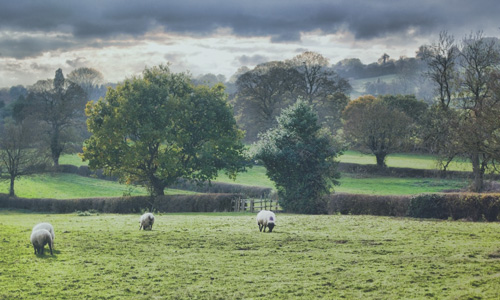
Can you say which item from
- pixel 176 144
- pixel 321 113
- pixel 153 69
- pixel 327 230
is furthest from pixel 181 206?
pixel 321 113

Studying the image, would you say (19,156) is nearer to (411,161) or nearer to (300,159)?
(300,159)

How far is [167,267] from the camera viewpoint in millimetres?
18734

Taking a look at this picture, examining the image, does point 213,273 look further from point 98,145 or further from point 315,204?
point 98,145

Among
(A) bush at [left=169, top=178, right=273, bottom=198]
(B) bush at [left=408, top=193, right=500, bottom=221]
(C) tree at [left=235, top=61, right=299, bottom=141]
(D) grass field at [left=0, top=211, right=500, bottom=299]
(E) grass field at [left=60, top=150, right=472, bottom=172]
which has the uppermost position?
(C) tree at [left=235, top=61, right=299, bottom=141]

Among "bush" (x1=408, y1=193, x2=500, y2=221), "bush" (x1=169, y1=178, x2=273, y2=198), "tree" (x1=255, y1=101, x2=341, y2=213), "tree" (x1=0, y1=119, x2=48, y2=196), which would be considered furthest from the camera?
"tree" (x1=0, y1=119, x2=48, y2=196)

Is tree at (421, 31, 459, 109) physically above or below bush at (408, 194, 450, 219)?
above

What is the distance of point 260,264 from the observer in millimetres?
19016

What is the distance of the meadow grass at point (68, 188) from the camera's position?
64375 mm

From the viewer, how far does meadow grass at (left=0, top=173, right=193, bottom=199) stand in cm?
6438

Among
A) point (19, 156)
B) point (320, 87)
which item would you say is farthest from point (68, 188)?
point (320, 87)

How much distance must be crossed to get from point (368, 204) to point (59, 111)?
6284 cm

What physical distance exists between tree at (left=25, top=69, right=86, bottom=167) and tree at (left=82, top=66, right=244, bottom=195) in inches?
1172

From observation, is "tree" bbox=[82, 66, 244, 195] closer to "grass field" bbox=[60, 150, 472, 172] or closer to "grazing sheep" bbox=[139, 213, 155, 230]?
"grazing sheep" bbox=[139, 213, 155, 230]

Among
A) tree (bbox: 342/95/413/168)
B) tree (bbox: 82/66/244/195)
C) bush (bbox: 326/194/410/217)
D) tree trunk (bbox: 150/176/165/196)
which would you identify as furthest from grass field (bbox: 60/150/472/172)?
tree trunk (bbox: 150/176/165/196)
